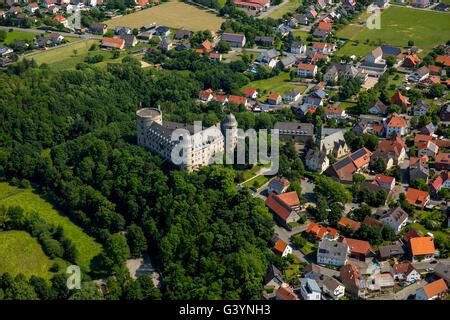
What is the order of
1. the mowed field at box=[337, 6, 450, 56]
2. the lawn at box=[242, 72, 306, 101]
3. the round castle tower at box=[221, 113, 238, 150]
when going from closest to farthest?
the round castle tower at box=[221, 113, 238, 150], the lawn at box=[242, 72, 306, 101], the mowed field at box=[337, 6, 450, 56]

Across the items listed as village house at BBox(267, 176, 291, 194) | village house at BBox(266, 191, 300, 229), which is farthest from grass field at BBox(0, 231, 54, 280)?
village house at BBox(267, 176, 291, 194)

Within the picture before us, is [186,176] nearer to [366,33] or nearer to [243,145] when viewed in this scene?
[243,145]

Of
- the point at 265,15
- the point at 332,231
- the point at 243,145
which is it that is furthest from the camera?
the point at 265,15

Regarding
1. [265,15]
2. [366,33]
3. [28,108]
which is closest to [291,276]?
[28,108]

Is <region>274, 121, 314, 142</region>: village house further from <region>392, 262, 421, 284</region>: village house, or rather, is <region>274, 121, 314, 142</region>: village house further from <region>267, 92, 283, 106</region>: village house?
<region>392, 262, 421, 284</region>: village house

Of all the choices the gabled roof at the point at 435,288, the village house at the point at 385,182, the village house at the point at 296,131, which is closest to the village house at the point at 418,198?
the village house at the point at 385,182

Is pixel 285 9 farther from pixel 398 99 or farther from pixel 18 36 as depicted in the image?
pixel 18 36
